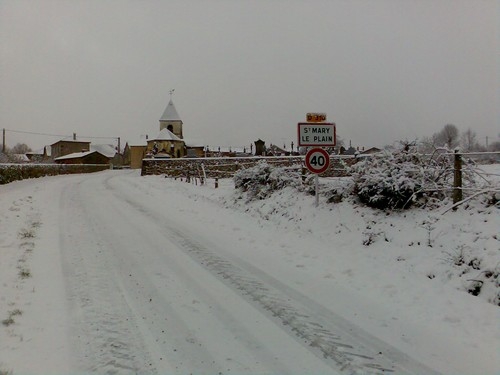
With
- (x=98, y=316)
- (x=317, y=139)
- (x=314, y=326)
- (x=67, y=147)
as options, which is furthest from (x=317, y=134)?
(x=67, y=147)

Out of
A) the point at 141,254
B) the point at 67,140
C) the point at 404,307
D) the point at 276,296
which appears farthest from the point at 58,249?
the point at 67,140

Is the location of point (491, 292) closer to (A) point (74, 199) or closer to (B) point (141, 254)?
(B) point (141, 254)

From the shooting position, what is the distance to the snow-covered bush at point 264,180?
12.8 m

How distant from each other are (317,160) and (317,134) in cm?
82

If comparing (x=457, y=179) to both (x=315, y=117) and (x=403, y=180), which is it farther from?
(x=315, y=117)

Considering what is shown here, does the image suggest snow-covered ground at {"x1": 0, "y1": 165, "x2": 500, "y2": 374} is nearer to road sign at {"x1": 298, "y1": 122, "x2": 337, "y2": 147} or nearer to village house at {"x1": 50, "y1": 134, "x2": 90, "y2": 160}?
road sign at {"x1": 298, "y1": 122, "x2": 337, "y2": 147}

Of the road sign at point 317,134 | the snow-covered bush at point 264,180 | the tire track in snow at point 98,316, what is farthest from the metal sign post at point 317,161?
the tire track in snow at point 98,316

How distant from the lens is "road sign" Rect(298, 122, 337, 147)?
1010 centimetres

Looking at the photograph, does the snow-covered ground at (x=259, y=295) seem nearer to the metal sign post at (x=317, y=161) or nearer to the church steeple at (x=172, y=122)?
the metal sign post at (x=317, y=161)

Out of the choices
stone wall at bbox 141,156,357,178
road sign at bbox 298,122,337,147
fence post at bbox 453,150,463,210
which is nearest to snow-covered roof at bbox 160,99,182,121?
stone wall at bbox 141,156,357,178

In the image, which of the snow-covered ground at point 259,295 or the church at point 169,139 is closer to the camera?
the snow-covered ground at point 259,295

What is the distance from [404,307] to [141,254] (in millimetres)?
4664

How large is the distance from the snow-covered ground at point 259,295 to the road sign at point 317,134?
177 centimetres

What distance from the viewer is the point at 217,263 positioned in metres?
6.67
